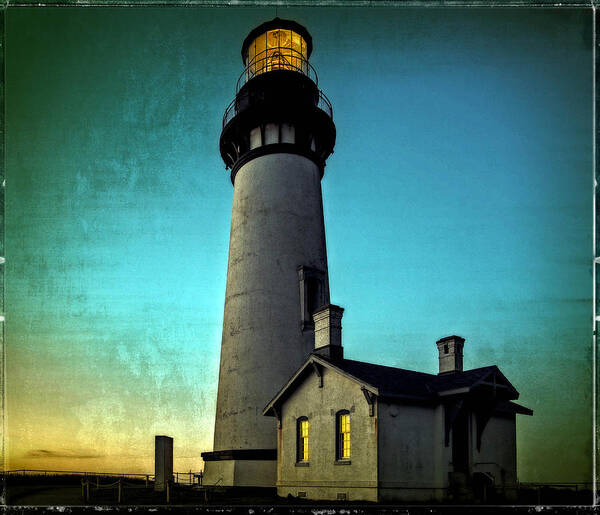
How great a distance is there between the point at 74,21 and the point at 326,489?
14.0m

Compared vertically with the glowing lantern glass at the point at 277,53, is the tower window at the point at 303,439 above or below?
below

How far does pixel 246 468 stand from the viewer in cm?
1866

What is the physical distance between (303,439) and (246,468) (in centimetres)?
221

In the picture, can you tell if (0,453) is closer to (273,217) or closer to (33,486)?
(273,217)

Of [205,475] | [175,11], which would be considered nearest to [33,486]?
[205,475]

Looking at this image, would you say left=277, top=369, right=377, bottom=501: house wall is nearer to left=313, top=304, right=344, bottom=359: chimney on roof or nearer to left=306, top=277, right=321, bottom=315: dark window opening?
left=313, top=304, right=344, bottom=359: chimney on roof

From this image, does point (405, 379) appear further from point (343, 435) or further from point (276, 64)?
point (276, 64)

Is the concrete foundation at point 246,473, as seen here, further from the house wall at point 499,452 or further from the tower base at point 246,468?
the house wall at point 499,452

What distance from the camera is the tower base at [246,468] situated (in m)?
18.5

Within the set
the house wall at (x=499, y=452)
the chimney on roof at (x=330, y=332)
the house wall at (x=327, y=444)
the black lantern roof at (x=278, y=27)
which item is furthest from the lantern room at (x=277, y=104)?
the house wall at (x=499, y=452)

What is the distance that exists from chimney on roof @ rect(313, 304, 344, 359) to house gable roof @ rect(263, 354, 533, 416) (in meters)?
0.41

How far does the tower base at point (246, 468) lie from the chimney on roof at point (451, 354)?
627cm

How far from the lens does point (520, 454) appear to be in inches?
765

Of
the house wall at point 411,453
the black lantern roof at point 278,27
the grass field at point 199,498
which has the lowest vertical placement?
the grass field at point 199,498
